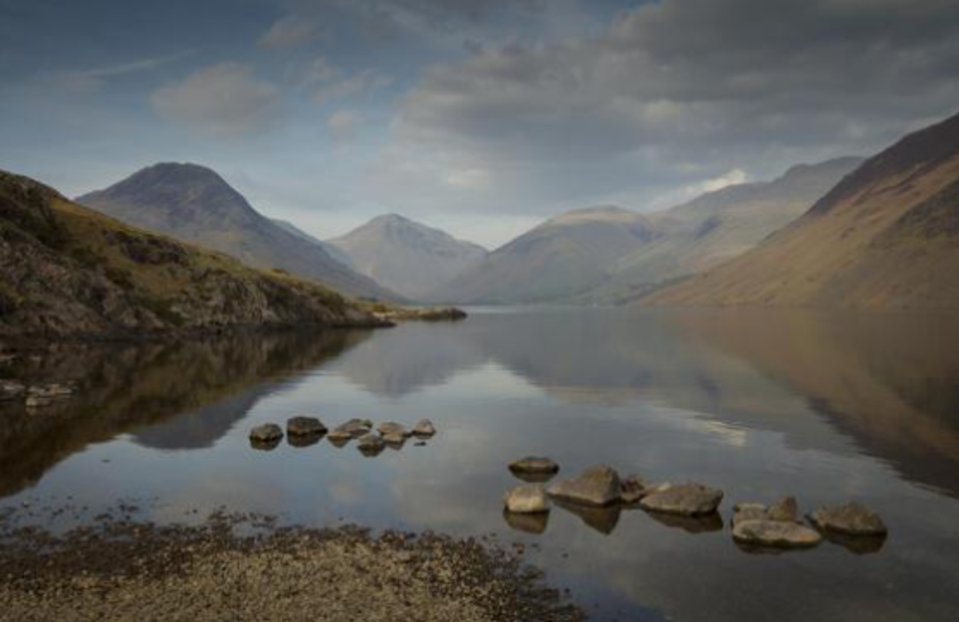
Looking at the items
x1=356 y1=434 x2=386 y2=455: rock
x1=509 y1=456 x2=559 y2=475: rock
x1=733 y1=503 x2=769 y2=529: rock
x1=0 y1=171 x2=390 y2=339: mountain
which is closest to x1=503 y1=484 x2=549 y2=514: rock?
x1=509 y1=456 x2=559 y2=475: rock

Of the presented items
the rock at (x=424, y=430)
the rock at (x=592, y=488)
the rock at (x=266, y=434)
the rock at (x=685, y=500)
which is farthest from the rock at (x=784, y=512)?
the rock at (x=266, y=434)

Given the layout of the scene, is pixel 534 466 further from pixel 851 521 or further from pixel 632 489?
pixel 851 521

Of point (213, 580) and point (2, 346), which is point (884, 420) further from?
point (2, 346)

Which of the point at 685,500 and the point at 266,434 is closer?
the point at 685,500

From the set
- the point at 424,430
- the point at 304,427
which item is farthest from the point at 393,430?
the point at 304,427

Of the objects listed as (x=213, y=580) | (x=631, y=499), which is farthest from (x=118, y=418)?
(x=631, y=499)

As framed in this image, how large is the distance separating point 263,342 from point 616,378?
325 feet

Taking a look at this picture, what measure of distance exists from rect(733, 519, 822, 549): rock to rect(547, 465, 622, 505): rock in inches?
323

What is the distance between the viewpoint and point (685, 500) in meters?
40.8

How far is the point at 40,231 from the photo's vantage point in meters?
170

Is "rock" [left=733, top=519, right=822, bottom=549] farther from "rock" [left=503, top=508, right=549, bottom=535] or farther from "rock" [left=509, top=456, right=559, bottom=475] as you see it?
"rock" [left=509, top=456, right=559, bottom=475]

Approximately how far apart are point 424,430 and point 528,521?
2671 centimetres

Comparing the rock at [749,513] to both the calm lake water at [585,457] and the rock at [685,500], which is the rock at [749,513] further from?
the rock at [685,500]

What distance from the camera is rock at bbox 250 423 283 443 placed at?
61031mm
